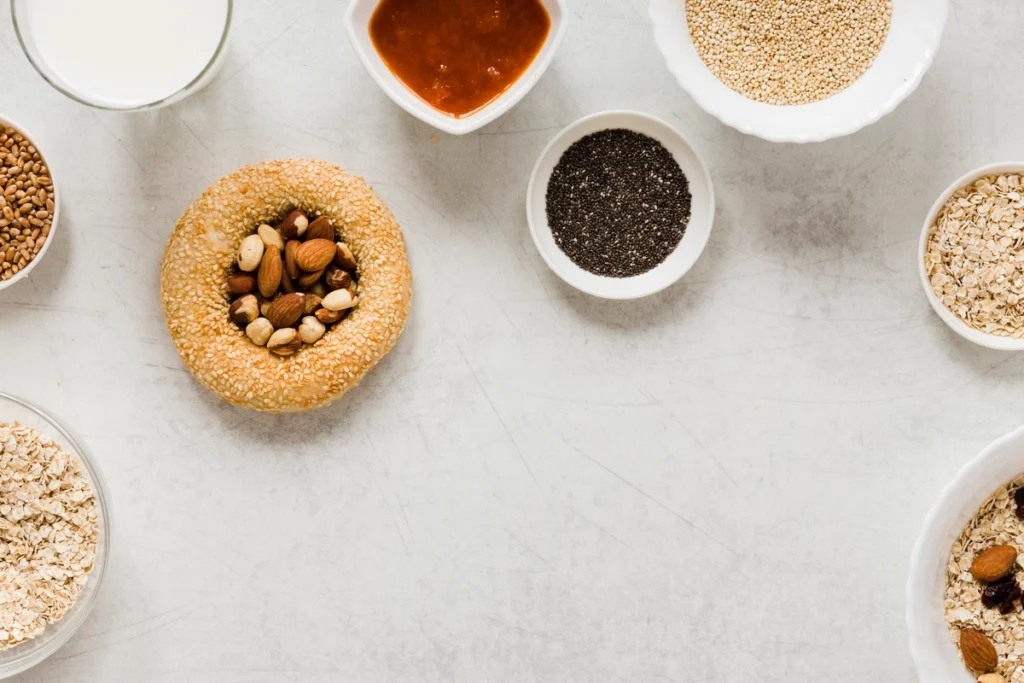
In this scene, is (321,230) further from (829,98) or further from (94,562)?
(829,98)

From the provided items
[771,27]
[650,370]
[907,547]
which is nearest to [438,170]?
[650,370]

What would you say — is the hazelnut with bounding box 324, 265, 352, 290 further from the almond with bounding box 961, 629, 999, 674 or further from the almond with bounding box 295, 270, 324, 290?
the almond with bounding box 961, 629, 999, 674

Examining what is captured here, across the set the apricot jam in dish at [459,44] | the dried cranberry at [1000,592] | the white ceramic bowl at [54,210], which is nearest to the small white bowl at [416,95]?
the apricot jam in dish at [459,44]

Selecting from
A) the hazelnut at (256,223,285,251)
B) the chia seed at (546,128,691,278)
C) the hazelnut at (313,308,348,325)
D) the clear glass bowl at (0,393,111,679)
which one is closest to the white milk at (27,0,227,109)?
the hazelnut at (256,223,285,251)

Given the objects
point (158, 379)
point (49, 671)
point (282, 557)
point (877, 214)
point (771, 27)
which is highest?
point (771, 27)

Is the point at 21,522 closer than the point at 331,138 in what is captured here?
Yes

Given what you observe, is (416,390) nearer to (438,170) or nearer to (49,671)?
(438,170)
